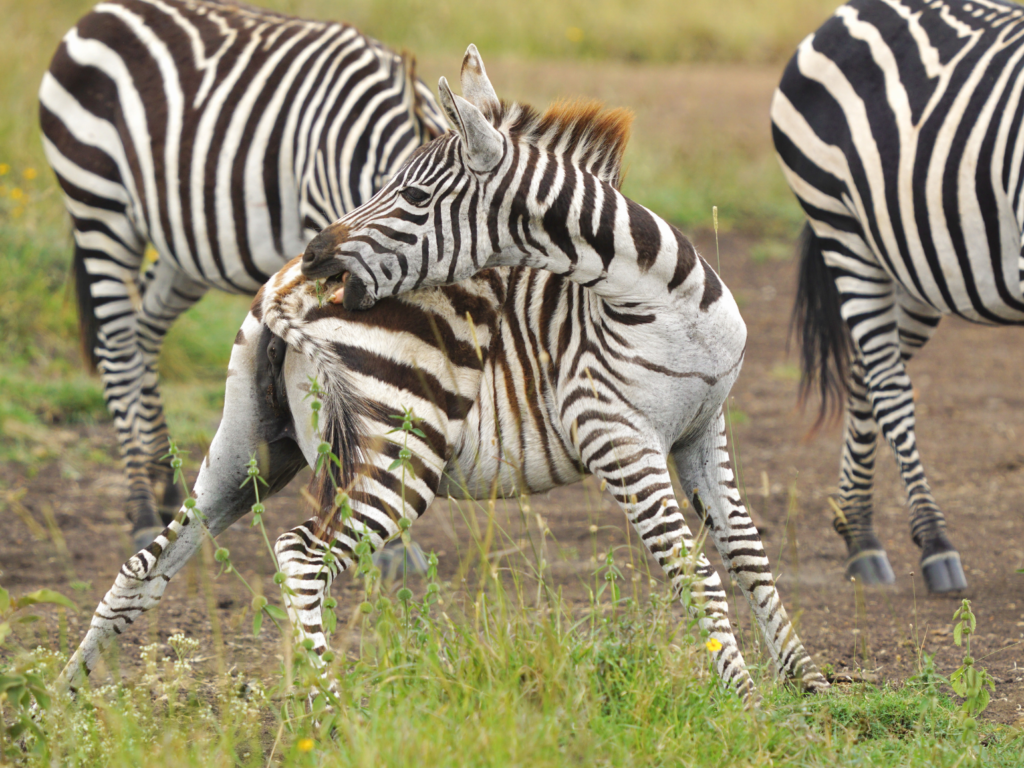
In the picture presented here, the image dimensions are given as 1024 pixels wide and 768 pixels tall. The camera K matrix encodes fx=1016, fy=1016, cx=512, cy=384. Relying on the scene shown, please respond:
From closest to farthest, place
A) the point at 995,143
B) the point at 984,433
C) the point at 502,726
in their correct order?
the point at 502,726 → the point at 995,143 → the point at 984,433

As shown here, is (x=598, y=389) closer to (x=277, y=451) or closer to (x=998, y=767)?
(x=277, y=451)

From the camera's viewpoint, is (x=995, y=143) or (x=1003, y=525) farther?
(x=1003, y=525)

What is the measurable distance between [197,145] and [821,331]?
332 cm

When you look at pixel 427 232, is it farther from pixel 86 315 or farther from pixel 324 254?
pixel 86 315

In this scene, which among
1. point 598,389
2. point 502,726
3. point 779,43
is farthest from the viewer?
point 779,43

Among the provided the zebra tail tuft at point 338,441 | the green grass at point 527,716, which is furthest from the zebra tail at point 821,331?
the zebra tail tuft at point 338,441

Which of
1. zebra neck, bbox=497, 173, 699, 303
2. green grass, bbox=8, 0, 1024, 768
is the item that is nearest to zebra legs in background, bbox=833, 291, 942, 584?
green grass, bbox=8, 0, 1024, 768

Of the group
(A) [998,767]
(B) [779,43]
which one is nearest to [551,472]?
(A) [998,767]

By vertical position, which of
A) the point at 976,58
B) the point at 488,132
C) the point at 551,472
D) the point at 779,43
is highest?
the point at 779,43

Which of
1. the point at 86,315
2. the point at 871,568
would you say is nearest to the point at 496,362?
the point at 871,568

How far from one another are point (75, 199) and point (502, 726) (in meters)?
4.16

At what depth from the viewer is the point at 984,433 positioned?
6570 mm

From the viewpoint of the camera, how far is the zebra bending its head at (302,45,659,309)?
2.75 m

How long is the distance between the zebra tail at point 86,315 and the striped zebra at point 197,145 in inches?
1.7
